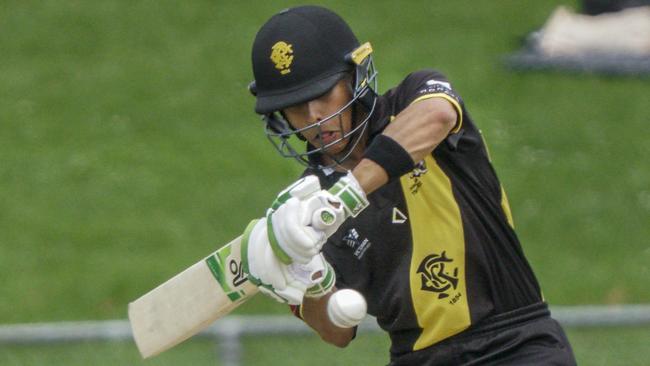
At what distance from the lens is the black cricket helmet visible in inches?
187

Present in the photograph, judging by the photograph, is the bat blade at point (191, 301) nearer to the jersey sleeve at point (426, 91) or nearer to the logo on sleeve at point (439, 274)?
the logo on sleeve at point (439, 274)

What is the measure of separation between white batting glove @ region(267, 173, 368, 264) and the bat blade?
536mm

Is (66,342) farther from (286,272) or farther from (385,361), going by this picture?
(286,272)

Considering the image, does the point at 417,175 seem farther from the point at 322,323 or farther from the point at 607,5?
the point at 607,5

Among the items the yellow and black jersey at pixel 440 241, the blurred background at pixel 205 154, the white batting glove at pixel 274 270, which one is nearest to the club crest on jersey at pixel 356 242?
the yellow and black jersey at pixel 440 241

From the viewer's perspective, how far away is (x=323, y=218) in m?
4.21

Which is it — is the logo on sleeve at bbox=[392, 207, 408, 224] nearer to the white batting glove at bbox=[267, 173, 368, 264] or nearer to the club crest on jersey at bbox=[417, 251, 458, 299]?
the club crest on jersey at bbox=[417, 251, 458, 299]

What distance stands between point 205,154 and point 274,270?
609 centimetres

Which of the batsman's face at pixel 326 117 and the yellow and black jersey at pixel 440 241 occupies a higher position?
the batsman's face at pixel 326 117

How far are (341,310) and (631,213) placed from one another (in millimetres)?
5661

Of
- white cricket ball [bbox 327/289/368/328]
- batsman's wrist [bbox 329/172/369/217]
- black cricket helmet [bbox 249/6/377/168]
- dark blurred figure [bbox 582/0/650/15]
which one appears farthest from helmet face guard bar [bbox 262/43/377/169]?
dark blurred figure [bbox 582/0/650/15]

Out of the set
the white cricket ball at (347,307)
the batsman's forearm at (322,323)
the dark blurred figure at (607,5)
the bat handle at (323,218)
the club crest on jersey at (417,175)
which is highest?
the bat handle at (323,218)

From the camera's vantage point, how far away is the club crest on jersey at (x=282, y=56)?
475cm

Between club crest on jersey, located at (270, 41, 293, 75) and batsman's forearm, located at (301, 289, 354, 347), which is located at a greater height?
club crest on jersey, located at (270, 41, 293, 75)
